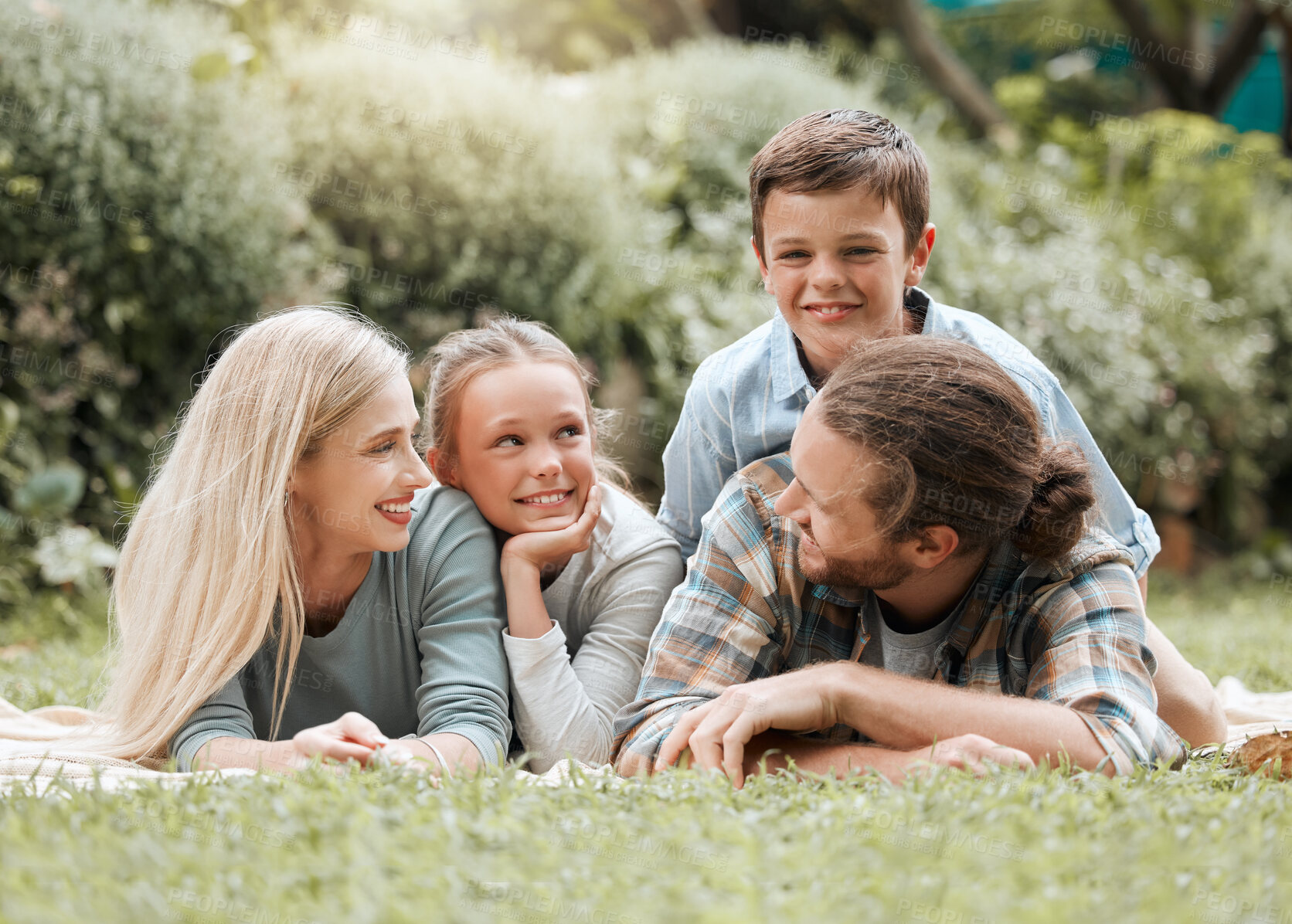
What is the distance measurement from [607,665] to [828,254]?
52.8 inches

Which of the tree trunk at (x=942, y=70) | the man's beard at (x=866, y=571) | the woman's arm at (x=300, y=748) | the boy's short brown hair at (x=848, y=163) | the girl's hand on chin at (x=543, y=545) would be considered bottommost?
the woman's arm at (x=300, y=748)

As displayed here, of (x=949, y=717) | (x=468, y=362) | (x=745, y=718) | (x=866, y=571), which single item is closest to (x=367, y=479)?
(x=468, y=362)

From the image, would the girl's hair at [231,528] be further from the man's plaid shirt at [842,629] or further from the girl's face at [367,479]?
the man's plaid shirt at [842,629]

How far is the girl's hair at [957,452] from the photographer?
8.76ft

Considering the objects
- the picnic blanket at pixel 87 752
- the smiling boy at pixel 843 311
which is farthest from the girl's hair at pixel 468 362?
the picnic blanket at pixel 87 752

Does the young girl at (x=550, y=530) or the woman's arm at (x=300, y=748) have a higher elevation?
the young girl at (x=550, y=530)

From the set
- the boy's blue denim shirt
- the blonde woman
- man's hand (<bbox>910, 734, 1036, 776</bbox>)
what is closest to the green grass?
man's hand (<bbox>910, 734, 1036, 776</bbox>)

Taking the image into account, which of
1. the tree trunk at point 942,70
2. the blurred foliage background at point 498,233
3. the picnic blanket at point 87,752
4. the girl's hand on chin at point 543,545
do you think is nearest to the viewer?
the picnic blanket at point 87,752

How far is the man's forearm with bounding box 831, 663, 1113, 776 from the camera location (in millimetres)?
2498

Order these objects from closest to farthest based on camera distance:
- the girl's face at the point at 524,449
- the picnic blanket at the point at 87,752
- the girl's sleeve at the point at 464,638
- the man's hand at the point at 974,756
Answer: the man's hand at the point at 974,756 < the picnic blanket at the point at 87,752 < the girl's sleeve at the point at 464,638 < the girl's face at the point at 524,449

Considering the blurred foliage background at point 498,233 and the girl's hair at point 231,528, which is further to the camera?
the blurred foliage background at point 498,233

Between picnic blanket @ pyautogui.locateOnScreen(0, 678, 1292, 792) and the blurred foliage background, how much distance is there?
1.08 metres

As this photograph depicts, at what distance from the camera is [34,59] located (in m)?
5.71

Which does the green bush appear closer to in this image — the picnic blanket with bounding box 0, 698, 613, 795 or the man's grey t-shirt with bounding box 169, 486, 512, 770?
the picnic blanket with bounding box 0, 698, 613, 795
